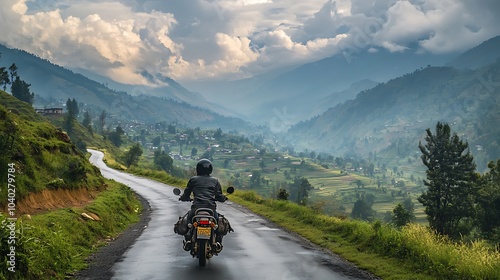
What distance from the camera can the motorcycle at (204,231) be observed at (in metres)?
12.6

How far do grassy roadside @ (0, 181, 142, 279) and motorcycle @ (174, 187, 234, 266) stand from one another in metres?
3.51

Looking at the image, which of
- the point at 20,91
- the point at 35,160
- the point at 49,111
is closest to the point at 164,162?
the point at 49,111

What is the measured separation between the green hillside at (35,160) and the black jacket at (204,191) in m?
9.24

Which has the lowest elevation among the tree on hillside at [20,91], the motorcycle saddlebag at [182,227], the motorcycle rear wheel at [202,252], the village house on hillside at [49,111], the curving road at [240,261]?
the curving road at [240,261]

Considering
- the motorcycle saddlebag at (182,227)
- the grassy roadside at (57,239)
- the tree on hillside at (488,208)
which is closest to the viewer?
the grassy roadside at (57,239)

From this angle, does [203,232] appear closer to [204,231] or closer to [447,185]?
[204,231]

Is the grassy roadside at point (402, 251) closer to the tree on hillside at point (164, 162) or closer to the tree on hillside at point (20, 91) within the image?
the tree on hillside at point (20, 91)

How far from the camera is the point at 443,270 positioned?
482 inches

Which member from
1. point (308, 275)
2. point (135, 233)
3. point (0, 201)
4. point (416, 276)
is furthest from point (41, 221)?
point (416, 276)

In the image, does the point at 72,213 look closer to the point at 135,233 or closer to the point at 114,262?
the point at 135,233

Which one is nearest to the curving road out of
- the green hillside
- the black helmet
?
the black helmet

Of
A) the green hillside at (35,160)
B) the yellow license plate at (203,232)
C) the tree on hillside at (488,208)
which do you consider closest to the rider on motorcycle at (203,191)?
the yellow license plate at (203,232)

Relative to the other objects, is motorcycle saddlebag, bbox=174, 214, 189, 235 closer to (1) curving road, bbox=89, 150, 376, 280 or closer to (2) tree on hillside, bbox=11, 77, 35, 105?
(1) curving road, bbox=89, 150, 376, 280

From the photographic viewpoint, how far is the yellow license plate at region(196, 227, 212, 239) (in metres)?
12.5
